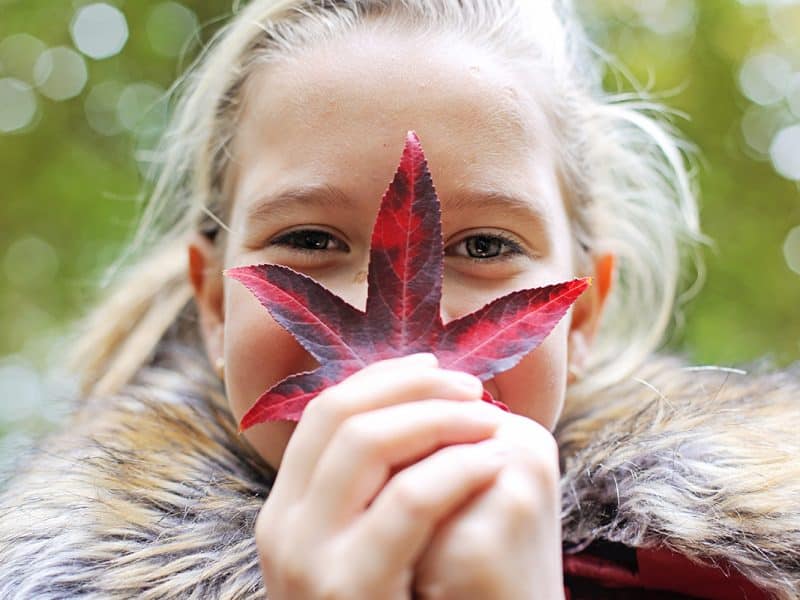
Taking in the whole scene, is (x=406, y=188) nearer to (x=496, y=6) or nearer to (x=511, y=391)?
(x=511, y=391)

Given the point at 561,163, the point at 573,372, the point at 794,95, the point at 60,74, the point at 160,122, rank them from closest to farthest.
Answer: the point at 561,163
the point at 573,372
the point at 160,122
the point at 794,95
the point at 60,74

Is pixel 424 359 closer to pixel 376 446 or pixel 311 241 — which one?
pixel 376 446

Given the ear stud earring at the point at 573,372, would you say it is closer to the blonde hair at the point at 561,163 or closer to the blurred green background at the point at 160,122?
the blonde hair at the point at 561,163

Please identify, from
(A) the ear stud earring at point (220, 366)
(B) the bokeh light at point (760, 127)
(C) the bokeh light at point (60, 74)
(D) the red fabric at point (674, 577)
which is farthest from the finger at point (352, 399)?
(C) the bokeh light at point (60, 74)

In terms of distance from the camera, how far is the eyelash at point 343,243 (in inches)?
49.0

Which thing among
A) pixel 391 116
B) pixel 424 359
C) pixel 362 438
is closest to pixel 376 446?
pixel 362 438

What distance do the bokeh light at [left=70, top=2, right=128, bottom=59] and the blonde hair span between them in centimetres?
215

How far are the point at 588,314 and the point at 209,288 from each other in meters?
0.73

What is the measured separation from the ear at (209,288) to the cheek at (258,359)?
317mm

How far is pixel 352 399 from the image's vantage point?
81cm

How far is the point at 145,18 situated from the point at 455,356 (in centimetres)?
360

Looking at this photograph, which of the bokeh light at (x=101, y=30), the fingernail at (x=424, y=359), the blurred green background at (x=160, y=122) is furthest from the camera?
the bokeh light at (x=101, y=30)

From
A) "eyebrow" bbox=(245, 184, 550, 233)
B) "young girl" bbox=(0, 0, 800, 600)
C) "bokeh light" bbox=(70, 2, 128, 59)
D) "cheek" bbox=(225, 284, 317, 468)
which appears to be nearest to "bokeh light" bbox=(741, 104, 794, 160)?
"young girl" bbox=(0, 0, 800, 600)

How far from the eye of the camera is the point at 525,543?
2.57 feet
